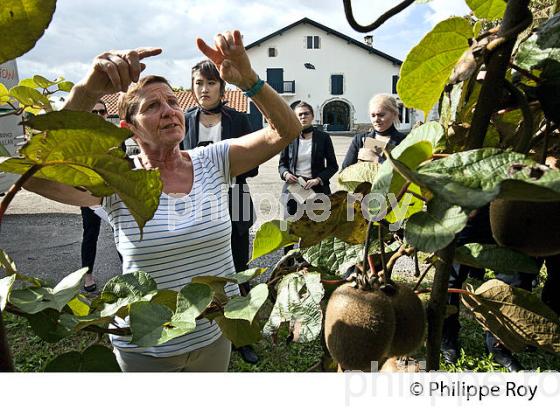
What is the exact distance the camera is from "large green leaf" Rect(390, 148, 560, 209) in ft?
1.22

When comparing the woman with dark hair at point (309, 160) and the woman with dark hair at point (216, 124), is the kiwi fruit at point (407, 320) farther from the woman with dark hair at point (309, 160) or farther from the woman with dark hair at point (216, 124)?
the woman with dark hair at point (309, 160)

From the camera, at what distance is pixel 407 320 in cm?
60

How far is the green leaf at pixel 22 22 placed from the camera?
46 cm

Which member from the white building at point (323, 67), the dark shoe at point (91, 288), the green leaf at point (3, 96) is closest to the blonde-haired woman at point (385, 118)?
the dark shoe at point (91, 288)

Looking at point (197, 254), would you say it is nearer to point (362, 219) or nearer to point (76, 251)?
point (362, 219)

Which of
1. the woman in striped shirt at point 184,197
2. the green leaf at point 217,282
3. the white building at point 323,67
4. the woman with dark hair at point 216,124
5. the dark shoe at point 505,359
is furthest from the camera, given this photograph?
the white building at point 323,67

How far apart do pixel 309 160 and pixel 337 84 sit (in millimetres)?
30956

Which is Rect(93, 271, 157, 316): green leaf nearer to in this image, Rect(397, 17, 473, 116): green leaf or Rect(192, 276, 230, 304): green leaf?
Rect(192, 276, 230, 304): green leaf

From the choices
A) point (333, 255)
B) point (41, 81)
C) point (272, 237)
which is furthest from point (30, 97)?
point (333, 255)

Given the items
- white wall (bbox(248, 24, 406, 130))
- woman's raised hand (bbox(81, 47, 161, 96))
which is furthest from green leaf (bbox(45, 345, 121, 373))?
white wall (bbox(248, 24, 406, 130))

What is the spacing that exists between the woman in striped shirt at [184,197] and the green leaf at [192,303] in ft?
2.95

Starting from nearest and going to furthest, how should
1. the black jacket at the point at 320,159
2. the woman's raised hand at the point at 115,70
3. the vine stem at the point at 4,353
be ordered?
the vine stem at the point at 4,353 < the woman's raised hand at the point at 115,70 < the black jacket at the point at 320,159

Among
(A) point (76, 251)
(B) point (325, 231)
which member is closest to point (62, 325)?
(B) point (325, 231)

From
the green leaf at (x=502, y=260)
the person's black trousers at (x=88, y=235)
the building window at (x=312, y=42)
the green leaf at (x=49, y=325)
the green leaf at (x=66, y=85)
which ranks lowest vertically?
the person's black trousers at (x=88, y=235)
